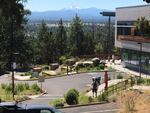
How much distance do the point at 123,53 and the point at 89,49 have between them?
1494 inches

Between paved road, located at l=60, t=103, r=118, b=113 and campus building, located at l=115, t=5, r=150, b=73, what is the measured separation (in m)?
23.7

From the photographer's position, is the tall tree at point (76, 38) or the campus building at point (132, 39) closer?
the campus building at point (132, 39)

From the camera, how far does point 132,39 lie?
2406 inches

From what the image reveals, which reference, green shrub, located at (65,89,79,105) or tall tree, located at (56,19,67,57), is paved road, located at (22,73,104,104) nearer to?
green shrub, located at (65,89,79,105)

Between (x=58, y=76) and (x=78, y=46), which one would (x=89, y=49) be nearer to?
(x=78, y=46)

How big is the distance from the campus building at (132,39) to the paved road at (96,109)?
77.7ft

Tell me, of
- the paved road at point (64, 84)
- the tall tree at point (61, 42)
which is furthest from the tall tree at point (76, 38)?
the paved road at point (64, 84)

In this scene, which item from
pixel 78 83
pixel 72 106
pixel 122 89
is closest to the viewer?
pixel 72 106

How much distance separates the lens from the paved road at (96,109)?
29875 mm

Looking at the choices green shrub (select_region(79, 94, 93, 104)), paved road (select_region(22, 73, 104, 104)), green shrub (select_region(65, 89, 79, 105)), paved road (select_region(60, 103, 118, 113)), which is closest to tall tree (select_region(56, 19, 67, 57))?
paved road (select_region(22, 73, 104, 104))

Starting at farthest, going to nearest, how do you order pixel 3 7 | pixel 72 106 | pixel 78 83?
pixel 78 83 → pixel 72 106 → pixel 3 7

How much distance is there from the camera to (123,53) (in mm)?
67750

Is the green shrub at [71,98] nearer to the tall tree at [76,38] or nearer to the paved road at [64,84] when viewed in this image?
the paved road at [64,84]

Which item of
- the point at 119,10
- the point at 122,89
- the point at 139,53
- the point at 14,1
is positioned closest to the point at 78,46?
the point at 119,10
